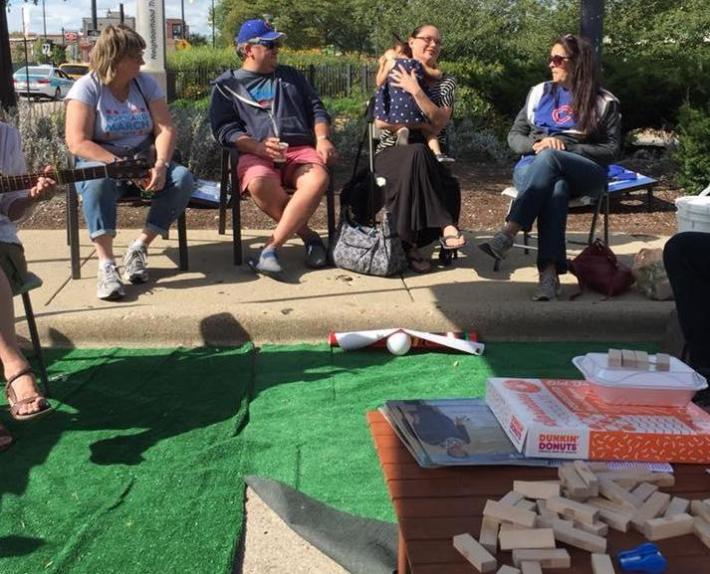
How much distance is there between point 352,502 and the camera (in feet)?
9.70

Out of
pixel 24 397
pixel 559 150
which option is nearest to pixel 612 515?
pixel 24 397

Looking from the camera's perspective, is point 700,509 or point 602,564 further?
point 700,509

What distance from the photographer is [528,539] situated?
6.05ft

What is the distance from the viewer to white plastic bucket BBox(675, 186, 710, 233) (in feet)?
15.5

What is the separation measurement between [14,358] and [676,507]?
2465mm

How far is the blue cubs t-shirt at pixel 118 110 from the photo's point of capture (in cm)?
499

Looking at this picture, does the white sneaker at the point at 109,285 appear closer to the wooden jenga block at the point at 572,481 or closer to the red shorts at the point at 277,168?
the red shorts at the point at 277,168

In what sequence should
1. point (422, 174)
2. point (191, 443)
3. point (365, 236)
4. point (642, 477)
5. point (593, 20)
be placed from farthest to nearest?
point (593, 20) → point (365, 236) → point (422, 174) → point (191, 443) → point (642, 477)

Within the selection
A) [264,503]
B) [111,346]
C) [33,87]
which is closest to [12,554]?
[264,503]

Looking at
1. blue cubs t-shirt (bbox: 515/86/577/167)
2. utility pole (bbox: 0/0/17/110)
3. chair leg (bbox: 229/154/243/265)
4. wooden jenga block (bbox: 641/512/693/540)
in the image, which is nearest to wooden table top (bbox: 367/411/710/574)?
wooden jenga block (bbox: 641/512/693/540)

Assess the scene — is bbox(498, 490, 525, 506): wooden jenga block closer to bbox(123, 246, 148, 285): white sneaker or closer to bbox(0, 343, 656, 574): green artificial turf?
bbox(0, 343, 656, 574): green artificial turf

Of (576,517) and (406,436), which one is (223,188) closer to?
(406,436)

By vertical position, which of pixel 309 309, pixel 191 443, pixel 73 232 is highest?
pixel 73 232

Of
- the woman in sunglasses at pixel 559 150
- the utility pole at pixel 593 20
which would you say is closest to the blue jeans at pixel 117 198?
the woman in sunglasses at pixel 559 150
